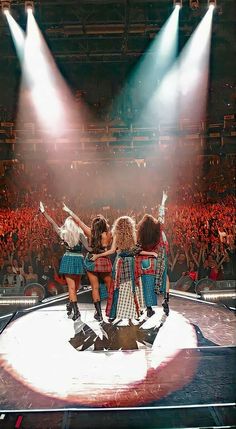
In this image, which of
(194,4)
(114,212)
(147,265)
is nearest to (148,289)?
(147,265)

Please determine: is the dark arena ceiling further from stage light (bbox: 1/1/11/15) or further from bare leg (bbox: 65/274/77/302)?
bare leg (bbox: 65/274/77/302)

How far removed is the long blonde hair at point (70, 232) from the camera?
6121 mm

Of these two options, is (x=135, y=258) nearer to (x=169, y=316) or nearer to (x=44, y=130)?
(x=169, y=316)

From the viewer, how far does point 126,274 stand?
5691 mm

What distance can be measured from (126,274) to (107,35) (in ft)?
17.3

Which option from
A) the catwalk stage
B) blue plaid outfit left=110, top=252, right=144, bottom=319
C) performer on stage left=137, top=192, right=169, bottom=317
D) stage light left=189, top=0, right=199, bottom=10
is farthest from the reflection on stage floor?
stage light left=189, top=0, right=199, bottom=10

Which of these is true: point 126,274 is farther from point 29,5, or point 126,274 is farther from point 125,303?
point 29,5

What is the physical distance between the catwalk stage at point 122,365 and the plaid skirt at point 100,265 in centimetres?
73

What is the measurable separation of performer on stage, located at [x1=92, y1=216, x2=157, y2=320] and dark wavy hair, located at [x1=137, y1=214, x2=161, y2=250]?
245 mm

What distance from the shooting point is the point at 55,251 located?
744 cm

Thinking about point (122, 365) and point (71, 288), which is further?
point (71, 288)

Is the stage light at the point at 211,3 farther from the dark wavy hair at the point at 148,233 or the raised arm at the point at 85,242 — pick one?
the raised arm at the point at 85,242

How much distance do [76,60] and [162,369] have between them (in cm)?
672

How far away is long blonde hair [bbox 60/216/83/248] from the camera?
6.12m
